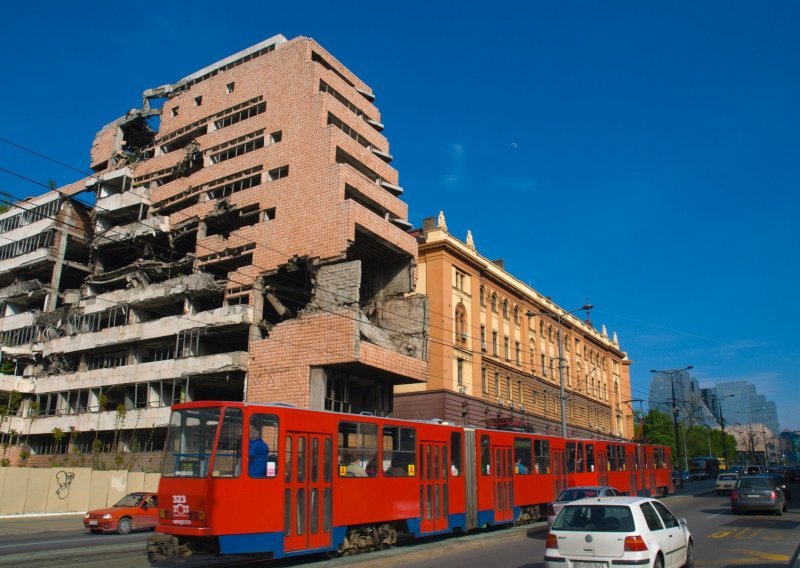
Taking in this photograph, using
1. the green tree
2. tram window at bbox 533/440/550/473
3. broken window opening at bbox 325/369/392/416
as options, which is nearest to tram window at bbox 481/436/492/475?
tram window at bbox 533/440/550/473

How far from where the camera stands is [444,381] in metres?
45.0

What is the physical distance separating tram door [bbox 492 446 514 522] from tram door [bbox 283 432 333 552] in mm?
8390

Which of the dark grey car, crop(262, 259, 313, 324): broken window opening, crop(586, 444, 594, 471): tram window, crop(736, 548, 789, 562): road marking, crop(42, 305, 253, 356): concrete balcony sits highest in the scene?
crop(262, 259, 313, 324): broken window opening

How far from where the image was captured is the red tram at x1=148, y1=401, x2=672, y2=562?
39.4ft

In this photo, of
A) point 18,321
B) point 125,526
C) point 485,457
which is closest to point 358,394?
point 125,526

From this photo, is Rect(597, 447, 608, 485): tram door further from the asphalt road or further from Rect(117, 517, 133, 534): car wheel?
Rect(117, 517, 133, 534): car wheel

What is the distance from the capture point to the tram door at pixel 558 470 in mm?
25219

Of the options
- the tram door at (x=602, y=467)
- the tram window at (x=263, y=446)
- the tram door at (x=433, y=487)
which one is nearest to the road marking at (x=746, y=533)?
the tram door at (x=433, y=487)

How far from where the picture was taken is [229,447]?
40.4 feet

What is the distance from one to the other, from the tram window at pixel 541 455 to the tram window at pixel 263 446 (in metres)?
13.4

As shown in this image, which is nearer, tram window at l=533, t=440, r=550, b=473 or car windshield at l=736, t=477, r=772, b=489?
tram window at l=533, t=440, r=550, b=473

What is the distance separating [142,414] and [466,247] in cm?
2605

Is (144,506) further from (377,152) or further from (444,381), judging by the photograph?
(377,152)

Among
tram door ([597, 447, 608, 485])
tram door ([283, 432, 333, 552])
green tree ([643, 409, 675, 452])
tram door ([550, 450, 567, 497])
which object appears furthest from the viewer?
green tree ([643, 409, 675, 452])
